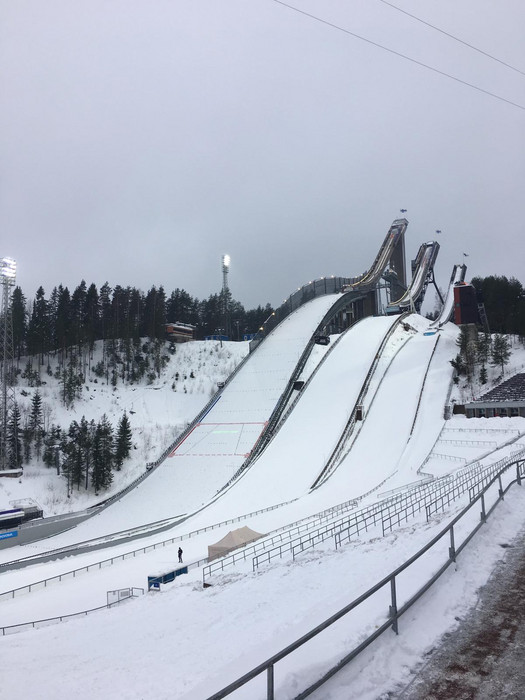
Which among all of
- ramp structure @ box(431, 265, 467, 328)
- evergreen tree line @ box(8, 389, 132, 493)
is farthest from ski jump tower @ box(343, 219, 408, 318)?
evergreen tree line @ box(8, 389, 132, 493)

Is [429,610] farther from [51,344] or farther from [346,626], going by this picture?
[51,344]

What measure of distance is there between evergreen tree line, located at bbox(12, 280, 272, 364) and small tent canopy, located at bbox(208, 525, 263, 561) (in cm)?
4938

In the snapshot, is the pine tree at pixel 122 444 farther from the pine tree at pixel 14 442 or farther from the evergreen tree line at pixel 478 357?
the evergreen tree line at pixel 478 357

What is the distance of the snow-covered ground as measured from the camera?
4.56 metres

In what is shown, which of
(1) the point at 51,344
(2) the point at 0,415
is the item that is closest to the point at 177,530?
(2) the point at 0,415

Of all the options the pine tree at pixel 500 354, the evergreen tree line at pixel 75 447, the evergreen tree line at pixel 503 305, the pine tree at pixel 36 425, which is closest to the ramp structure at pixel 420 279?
the evergreen tree line at pixel 503 305

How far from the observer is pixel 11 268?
41844mm

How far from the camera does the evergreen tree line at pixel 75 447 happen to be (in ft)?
131

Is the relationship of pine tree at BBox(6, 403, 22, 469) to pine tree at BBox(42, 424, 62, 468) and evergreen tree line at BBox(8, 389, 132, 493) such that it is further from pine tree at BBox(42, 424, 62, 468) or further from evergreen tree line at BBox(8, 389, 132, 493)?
pine tree at BBox(42, 424, 62, 468)

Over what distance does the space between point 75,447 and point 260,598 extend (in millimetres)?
36355

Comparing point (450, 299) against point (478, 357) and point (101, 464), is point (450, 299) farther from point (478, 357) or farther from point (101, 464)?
point (101, 464)

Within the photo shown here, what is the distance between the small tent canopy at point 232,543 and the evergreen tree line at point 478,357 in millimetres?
25010

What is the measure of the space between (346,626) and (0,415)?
4454cm

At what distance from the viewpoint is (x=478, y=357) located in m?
38.8
